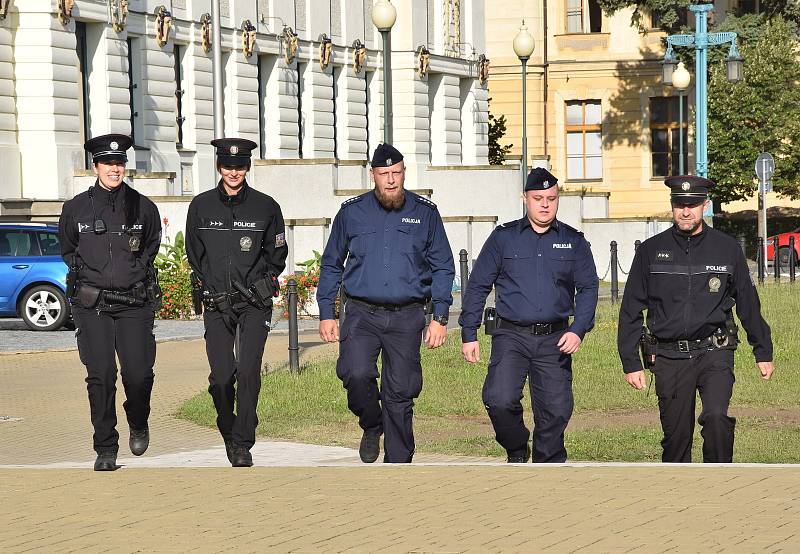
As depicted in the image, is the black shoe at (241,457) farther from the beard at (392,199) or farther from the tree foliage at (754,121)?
the tree foliage at (754,121)

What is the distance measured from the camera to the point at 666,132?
Result: 62188 mm

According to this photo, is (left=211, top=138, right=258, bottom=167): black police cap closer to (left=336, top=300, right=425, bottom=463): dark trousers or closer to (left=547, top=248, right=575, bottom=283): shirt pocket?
(left=336, top=300, right=425, bottom=463): dark trousers

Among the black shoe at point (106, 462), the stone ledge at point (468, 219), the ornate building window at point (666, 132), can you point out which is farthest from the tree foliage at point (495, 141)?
the black shoe at point (106, 462)

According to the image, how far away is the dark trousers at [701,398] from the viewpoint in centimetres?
1052

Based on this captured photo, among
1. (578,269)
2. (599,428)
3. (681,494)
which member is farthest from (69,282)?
(599,428)

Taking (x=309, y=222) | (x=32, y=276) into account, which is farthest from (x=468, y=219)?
(x=32, y=276)

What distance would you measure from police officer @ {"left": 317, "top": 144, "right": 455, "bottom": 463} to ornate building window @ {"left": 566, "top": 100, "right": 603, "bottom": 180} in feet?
173

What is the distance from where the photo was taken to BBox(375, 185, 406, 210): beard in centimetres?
1095

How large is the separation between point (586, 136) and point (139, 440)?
53.1 meters

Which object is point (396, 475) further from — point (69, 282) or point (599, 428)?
point (599, 428)

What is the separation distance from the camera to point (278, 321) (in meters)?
27.2

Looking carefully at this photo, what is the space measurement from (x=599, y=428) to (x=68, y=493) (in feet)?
19.8

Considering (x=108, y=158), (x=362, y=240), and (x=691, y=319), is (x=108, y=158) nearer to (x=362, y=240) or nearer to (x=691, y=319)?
(x=362, y=240)

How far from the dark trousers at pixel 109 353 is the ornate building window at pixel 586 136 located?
5331cm
